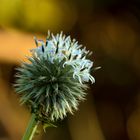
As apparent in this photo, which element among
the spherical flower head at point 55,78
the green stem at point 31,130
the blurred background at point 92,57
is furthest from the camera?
the blurred background at point 92,57

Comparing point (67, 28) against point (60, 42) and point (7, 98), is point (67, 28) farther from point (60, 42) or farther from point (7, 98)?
point (60, 42)

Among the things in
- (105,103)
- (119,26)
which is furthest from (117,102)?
(119,26)

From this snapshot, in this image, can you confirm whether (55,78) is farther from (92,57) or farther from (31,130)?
(92,57)

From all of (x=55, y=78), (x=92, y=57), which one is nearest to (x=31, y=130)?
(x=55, y=78)

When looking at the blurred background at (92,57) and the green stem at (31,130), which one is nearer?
the green stem at (31,130)

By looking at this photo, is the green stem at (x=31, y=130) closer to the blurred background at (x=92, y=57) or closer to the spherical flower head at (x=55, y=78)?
the spherical flower head at (x=55, y=78)

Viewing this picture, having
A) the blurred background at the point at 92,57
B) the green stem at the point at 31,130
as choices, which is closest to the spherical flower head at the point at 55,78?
the green stem at the point at 31,130
